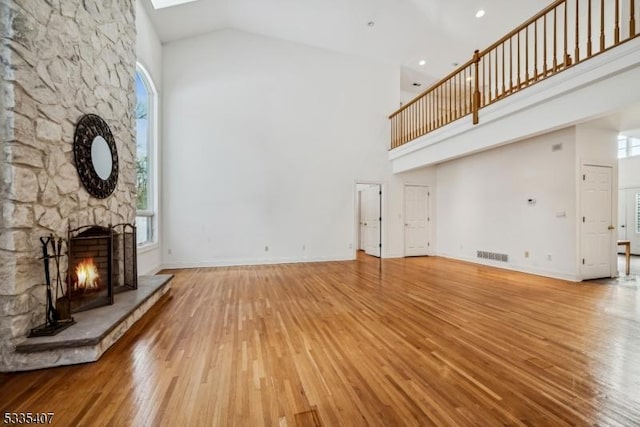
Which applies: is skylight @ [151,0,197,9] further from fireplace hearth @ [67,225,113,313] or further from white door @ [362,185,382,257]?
white door @ [362,185,382,257]

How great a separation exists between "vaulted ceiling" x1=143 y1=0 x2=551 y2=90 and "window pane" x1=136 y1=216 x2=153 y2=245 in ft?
12.6

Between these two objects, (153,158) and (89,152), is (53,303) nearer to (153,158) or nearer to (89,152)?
(89,152)

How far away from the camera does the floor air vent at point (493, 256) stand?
588 cm

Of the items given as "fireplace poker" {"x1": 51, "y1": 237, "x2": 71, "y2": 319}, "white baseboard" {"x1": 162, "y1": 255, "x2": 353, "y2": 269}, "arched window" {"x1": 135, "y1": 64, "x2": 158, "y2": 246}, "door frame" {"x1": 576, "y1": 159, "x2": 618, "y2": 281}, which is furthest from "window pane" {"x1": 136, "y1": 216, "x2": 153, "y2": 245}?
"door frame" {"x1": 576, "y1": 159, "x2": 618, "y2": 281}

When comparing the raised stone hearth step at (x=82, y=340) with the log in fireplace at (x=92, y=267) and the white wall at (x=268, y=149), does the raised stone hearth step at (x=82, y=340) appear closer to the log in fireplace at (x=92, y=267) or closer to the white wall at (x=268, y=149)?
the log in fireplace at (x=92, y=267)

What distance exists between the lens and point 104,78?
3.14m

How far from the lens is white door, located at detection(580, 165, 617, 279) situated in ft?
15.7

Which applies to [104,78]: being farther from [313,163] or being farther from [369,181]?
[369,181]

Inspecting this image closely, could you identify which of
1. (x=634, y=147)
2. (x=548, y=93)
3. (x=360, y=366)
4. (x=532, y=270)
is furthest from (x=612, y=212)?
(x=360, y=366)

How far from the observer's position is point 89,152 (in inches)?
112

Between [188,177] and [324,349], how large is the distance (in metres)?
5.07

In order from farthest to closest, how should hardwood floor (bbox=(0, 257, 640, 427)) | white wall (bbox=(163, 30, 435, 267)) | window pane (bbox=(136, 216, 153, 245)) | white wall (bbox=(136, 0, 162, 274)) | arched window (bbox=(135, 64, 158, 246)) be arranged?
1. white wall (bbox=(163, 30, 435, 267))
2. arched window (bbox=(135, 64, 158, 246))
3. window pane (bbox=(136, 216, 153, 245))
4. white wall (bbox=(136, 0, 162, 274))
5. hardwood floor (bbox=(0, 257, 640, 427))

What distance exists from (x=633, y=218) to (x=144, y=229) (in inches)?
487

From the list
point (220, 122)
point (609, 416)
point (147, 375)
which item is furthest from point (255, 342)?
point (220, 122)
